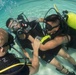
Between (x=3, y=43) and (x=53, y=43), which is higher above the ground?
(x=3, y=43)

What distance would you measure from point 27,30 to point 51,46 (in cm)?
71

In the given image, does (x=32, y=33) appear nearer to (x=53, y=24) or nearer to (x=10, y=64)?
(x=53, y=24)

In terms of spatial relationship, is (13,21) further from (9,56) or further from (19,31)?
(9,56)

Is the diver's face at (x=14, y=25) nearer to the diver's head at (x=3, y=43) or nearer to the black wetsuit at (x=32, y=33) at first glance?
the black wetsuit at (x=32, y=33)

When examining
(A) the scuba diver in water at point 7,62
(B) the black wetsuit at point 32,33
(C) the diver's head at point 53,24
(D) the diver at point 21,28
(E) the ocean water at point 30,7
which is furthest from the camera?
(E) the ocean water at point 30,7

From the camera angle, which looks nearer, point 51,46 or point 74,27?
point 51,46

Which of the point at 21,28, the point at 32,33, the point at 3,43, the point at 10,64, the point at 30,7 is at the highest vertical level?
the point at 3,43

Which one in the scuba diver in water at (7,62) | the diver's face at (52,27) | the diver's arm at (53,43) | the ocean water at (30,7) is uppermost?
the scuba diver in water at (7,62)

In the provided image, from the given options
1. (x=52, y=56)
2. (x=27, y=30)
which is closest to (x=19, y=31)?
(x=27, y=30)

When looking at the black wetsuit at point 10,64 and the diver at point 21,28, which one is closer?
the black wetsuit at point 10,64

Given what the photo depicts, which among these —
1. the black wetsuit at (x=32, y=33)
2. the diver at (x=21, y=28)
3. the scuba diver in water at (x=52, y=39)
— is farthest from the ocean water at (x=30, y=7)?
the scuba diver in water at (x=52, y=39)

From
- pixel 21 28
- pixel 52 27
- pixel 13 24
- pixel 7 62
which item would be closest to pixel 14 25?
pixel 13 24

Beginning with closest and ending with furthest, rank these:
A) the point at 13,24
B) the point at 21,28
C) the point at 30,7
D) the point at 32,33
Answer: the point at 21,28
the point at 13,24
the point at 32,33
the point at 30,7

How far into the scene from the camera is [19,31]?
4125 mm
